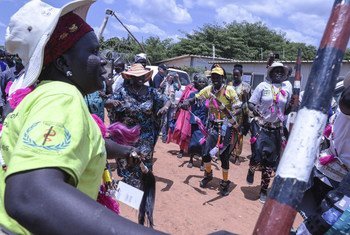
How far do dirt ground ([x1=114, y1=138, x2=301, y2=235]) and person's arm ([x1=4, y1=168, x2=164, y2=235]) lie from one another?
382 centimetres

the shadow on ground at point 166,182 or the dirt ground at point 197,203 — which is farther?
the shadow on ground at point 166,182

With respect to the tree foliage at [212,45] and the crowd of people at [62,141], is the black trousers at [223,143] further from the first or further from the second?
the tree foliage at [212,45]

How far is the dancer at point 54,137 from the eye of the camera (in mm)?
719

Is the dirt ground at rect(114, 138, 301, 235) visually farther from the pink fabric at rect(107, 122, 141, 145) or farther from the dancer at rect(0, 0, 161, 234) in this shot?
the dancer at rect(0, 0, 161, 234)

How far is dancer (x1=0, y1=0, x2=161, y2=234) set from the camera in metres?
0.72

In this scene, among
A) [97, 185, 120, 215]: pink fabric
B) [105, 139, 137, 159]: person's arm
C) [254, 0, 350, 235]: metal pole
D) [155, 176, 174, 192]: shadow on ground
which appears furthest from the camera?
[155, 176, 174, 192]: shadow on ground

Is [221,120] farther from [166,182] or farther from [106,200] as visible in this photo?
[106,200]

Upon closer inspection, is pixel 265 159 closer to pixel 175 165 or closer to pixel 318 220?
pixel 175 165

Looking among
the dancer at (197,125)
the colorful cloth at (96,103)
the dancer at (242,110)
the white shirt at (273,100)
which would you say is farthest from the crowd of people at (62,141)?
the dancer at (242,110)

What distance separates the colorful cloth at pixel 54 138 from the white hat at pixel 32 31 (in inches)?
8.0

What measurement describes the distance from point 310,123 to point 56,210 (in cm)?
51

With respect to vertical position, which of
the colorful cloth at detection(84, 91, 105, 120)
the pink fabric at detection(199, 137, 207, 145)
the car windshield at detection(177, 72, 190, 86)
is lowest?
the pink fabric at detection(199, 137, 207, 145)

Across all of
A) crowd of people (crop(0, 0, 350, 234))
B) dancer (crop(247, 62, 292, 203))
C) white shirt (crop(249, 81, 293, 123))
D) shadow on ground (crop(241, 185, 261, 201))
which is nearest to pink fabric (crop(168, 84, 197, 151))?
shadow on ground (crop(241, 185, 261, 201))

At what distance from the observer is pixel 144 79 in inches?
201
